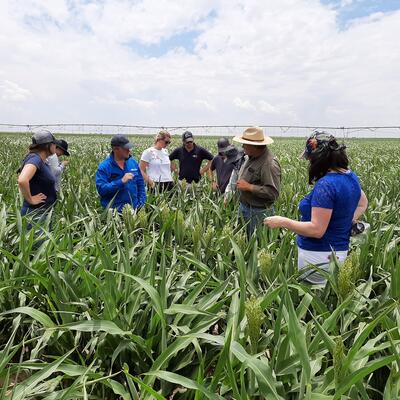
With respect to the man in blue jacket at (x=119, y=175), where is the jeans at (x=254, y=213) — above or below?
below

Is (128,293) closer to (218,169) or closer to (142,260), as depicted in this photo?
(142,260)

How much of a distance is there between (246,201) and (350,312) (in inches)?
77.6

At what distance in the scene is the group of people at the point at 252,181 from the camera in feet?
7.48

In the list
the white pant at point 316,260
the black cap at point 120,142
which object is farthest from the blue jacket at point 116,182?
the white pant at point 316,260

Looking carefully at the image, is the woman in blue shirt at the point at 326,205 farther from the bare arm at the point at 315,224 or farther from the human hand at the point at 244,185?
the human hand at the point at 244,185

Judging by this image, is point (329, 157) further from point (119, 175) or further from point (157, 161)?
point (157, 161)

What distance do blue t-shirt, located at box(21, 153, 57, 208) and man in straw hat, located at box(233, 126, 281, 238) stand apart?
5.87 ft

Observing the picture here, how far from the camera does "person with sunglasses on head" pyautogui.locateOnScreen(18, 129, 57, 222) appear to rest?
3357 millimetres

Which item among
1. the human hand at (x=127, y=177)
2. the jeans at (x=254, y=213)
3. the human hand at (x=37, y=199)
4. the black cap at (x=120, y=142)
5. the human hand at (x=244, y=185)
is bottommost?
the jeans at (x=254, y=213)

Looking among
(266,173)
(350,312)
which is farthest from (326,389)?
(266,173)

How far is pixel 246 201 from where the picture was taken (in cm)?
378

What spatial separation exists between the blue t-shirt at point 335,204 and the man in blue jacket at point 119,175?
198cm

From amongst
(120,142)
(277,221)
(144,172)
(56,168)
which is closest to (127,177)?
(120,142)

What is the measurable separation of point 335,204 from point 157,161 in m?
3.68
